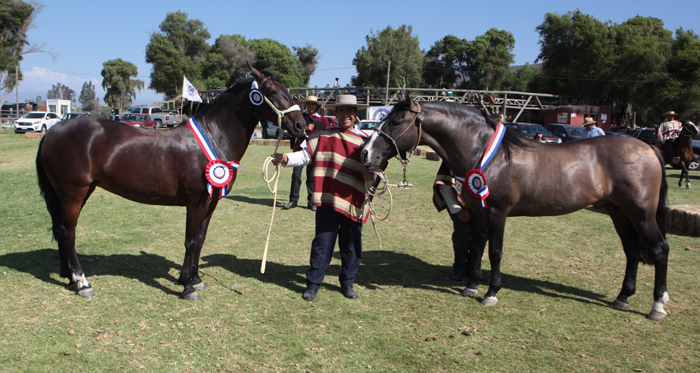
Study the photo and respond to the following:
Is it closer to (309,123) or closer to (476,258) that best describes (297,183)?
(309,123)

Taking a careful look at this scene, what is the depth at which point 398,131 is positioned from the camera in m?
4.21

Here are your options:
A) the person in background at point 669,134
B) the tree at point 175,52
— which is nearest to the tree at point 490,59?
the tree at point 175,52

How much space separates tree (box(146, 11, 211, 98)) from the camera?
2448 inches

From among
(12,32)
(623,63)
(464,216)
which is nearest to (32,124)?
(12,32)

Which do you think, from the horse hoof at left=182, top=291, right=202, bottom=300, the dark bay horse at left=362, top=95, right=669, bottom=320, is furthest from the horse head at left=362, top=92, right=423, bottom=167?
the horse hoof at left=182, top=291, right=202, bottom=300

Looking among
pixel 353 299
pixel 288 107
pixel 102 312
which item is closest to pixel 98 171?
pixel 102 312

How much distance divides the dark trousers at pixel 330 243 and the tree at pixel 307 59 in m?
75.0

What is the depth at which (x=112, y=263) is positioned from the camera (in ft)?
17.4

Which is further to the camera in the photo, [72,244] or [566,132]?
[566,132]

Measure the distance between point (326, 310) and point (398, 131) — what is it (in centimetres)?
183

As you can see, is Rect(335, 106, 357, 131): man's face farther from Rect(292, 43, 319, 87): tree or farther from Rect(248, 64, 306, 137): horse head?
Rect(292, 43, 319, 87): tree

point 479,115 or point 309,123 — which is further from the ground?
point 479,115

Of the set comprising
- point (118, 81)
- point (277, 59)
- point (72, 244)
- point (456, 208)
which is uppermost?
point (277, 59)

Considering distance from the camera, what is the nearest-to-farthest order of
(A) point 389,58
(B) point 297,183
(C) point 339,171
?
(C) point 339,171
(B) point 297,183
(A) point 389,58
